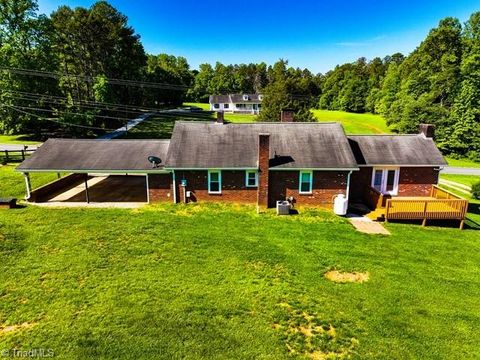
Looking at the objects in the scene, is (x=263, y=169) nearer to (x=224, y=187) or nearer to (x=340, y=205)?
(x=224, y=187)

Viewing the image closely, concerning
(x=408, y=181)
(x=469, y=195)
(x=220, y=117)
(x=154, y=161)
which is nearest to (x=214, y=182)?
(x=154, y=161)

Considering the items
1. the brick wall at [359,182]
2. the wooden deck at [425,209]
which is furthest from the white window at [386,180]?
the wooden deck at [425,209]

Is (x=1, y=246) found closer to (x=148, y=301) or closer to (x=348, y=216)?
(x=148, y=301)

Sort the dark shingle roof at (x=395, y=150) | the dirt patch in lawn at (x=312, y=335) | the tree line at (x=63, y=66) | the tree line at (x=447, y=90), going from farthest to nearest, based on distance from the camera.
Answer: the tree line at (x=447, y=90) → the tree line at (x=63, y=66) → the dark shingle roof at (x=395, y=150) → the dirt patch in lawn at (x=312, y=335)

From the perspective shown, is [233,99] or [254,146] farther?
[233,99]

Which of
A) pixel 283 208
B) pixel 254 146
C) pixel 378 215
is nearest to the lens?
pixel 378 215

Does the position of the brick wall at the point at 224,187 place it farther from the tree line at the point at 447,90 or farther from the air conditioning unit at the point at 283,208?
the tree line at the point at 447,90

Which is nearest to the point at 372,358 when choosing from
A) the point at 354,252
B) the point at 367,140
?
the point at 354,252
